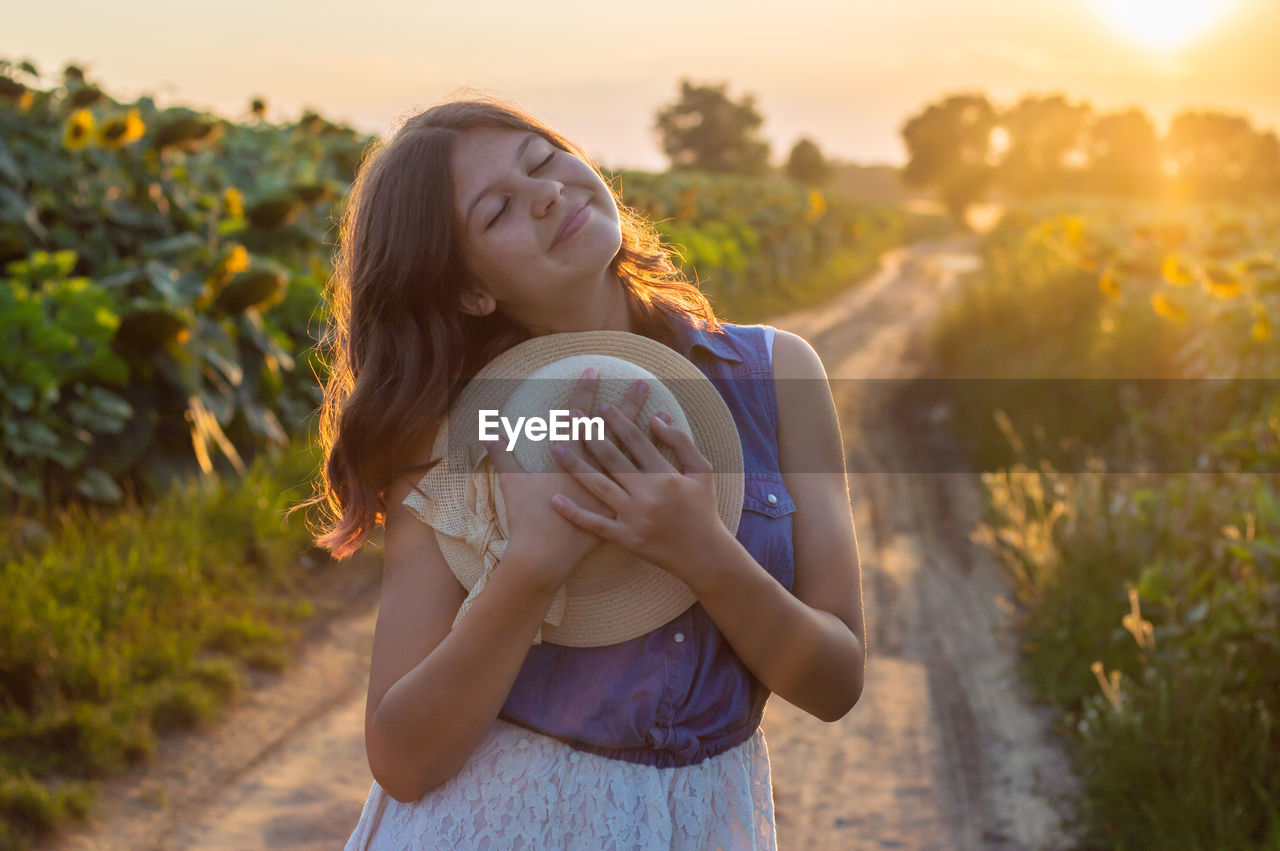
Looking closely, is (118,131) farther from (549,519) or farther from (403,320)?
(549,519)

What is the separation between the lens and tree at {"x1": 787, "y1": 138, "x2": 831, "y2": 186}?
38656 mm

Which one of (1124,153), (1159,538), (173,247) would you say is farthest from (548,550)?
(1124,153)

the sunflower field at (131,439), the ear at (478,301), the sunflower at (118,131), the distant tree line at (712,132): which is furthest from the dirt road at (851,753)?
the distant tree line at (712,132)

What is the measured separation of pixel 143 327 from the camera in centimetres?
426

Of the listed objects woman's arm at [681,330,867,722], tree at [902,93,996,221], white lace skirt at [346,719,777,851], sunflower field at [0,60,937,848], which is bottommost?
tree at [902,93,996,221]

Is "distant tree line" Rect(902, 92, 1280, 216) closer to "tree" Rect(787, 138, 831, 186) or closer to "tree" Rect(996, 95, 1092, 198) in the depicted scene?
"tree" Rect(996, 95, 1092, 198)

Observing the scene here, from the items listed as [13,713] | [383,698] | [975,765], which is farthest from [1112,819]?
[13,713]

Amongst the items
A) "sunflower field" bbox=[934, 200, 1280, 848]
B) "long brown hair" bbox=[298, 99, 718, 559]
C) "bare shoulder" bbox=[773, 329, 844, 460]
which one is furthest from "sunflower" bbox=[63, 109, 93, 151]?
"bare shoulder" bbox=[773, 329, 844, 460]

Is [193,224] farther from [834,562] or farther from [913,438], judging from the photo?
[834,562]

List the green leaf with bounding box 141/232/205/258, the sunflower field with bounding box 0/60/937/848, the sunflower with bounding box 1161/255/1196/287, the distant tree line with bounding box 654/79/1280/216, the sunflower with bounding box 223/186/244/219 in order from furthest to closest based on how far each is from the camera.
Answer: the distant tree line with bounding box 654/79/1280/216, the sunflower with bounding box 223/186/244/219, the green leaf with bounding box 141/232/205/258, the sunflower with bounding box 1161/255/1196/287, the sunflower field with bounding box 0/60/937/848

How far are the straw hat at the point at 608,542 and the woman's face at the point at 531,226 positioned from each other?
9cm

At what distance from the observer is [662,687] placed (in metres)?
1.22

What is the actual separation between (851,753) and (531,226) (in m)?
2.94

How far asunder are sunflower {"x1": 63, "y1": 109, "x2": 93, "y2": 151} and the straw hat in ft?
17.0
